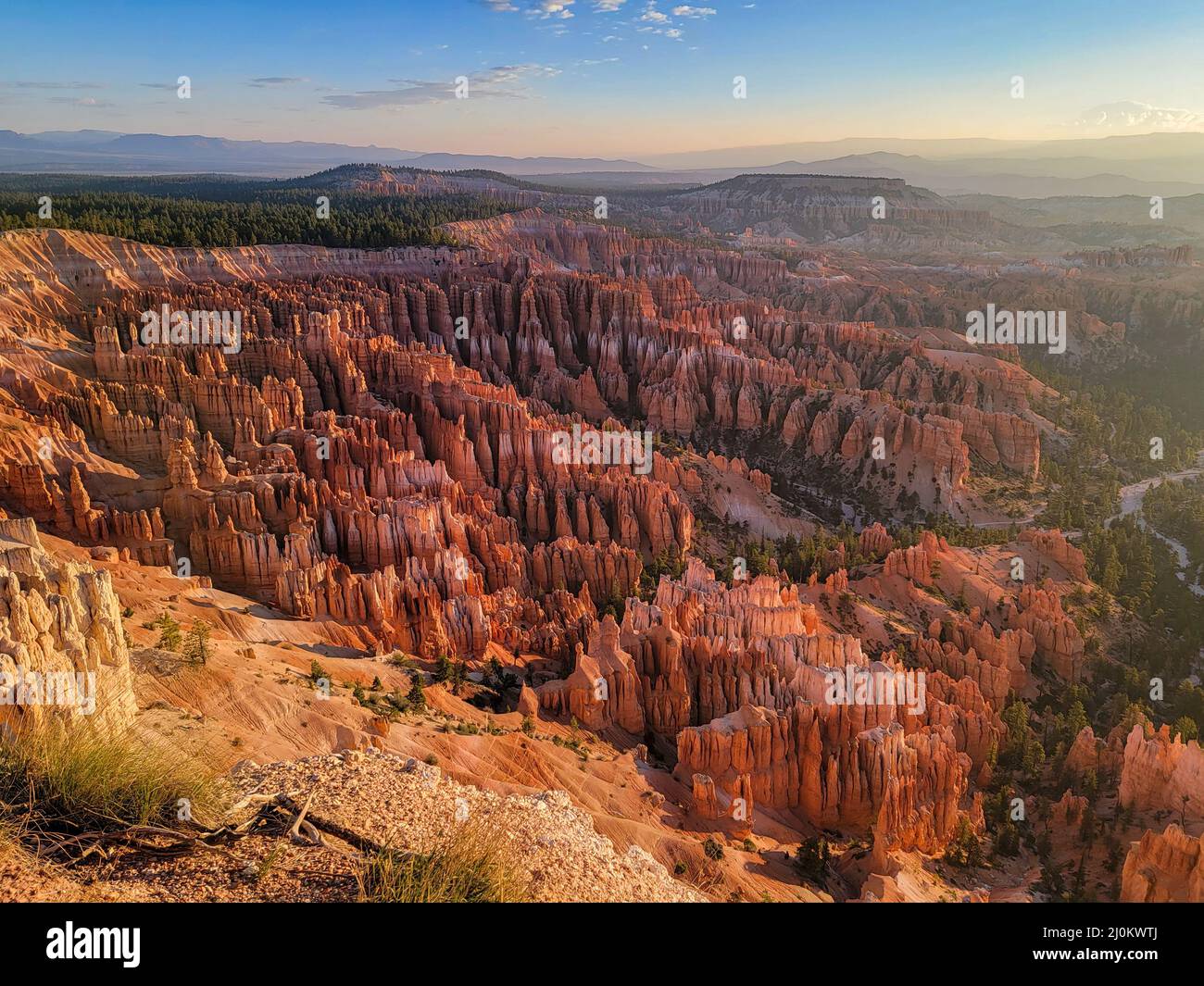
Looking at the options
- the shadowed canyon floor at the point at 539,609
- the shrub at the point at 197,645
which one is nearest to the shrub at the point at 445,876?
the shadowed canyon floor at the point at 539,609

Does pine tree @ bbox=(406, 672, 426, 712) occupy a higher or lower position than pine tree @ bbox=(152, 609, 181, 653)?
lower

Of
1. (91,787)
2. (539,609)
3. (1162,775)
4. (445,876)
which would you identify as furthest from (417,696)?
(1162,775)

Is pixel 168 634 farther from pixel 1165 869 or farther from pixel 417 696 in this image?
pixel 1165 869

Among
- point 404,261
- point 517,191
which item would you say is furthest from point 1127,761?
point 517,191

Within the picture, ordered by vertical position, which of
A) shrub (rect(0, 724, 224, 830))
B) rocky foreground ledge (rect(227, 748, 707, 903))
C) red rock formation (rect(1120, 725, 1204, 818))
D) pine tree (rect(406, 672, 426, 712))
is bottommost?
red rock formation (rect(1120, 725, 1204, 818))

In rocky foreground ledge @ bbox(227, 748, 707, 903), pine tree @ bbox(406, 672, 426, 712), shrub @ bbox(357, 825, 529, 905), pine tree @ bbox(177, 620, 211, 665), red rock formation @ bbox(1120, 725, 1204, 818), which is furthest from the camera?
red rock formation @ bbox(1120, 725, 1204, 818)

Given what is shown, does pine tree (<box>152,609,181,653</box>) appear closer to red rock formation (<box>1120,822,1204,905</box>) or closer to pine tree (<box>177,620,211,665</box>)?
pine tree (<box>177,620,211,665</box>)

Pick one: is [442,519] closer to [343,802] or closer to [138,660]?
[138,660]

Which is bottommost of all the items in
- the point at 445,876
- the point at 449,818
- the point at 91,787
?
the point at 449,818

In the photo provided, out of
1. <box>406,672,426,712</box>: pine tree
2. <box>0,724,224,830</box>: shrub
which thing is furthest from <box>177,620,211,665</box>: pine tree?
<box>0,724,224,830</box>: shrub

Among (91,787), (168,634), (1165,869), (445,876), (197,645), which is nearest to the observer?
(445,876)
